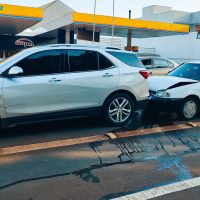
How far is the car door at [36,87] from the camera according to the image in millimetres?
5191

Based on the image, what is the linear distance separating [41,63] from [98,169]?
2.45m

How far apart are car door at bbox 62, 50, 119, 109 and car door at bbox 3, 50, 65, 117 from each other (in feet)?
0.66

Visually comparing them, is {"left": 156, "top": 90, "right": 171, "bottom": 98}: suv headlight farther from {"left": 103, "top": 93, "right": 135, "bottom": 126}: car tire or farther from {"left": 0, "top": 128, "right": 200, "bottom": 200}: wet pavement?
{"left": 0, "top": 128, "right": 200, "bottom": 200}: wet pavement

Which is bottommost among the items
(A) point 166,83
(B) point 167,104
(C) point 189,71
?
(B) point 167,104

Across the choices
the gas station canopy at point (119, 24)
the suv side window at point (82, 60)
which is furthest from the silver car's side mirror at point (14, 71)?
the gas station canopy at point (119, 24)

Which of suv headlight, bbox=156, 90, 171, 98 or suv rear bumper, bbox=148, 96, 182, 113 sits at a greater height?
suv headlight, bbox=156, 90, 171, 98

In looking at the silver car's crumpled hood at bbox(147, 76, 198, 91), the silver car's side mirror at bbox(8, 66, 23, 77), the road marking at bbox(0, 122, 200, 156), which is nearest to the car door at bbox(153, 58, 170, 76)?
the silver car's crumpled hood at bbox(147, 76, 198, 91)

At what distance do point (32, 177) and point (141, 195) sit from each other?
1.42 m

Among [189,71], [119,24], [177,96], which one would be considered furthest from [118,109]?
[119,24]

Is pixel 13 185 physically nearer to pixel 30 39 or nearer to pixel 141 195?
pixel 141 195

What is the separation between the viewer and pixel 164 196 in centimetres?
334

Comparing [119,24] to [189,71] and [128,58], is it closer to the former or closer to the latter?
[189,71]

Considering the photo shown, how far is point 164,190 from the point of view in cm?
349

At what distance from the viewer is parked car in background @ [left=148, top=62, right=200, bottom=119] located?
6879mm
